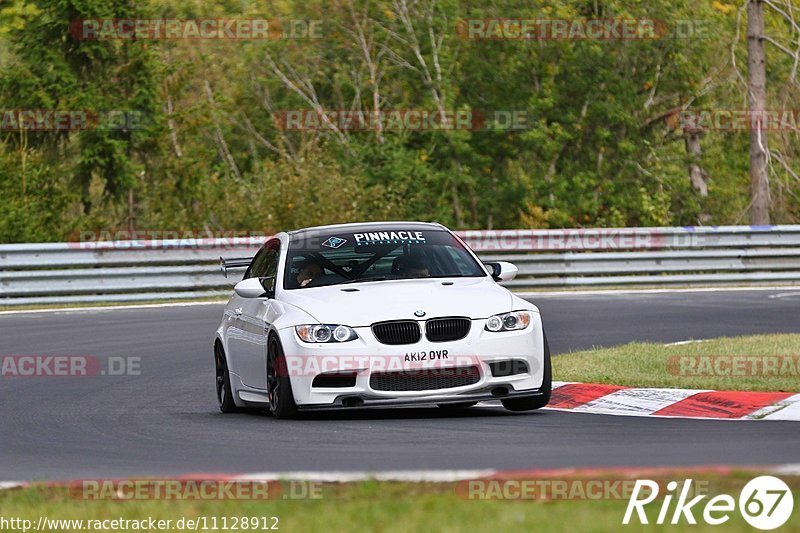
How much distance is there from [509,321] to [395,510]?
479cm

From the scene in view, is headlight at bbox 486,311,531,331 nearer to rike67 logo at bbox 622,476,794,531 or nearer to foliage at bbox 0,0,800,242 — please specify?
rike67 logo at bbox 622,476,794,531

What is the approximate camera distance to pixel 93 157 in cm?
3225

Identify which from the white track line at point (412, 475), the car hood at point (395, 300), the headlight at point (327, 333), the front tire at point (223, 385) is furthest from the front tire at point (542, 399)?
the white track line at point (412, 475)

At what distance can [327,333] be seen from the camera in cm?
1105

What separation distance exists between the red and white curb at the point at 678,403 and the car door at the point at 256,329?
2.24 metres

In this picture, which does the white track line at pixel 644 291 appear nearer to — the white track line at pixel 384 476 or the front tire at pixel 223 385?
the front tire at pixel 223 385

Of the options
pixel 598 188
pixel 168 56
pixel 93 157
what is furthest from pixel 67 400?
pixel 168 56

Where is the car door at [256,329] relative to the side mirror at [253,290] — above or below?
below

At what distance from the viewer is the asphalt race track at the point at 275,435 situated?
8523 millimetres

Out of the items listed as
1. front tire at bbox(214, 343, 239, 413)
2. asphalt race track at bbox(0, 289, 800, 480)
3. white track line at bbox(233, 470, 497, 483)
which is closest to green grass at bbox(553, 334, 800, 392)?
asphalt race track at bbox(0, 289, 800, 480)

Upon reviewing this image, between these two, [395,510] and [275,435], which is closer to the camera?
[395,510]

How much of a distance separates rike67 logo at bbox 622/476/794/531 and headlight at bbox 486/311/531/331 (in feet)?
14.2

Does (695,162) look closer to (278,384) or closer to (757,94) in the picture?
(757,94)

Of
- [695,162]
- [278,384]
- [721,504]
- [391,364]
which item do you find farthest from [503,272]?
[695,162]
